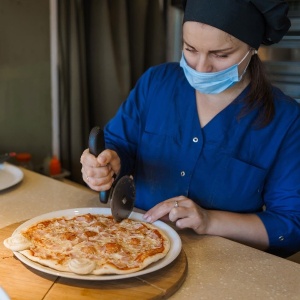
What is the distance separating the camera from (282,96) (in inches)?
58.2

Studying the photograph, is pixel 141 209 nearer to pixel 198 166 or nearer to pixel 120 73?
pixel 198 166

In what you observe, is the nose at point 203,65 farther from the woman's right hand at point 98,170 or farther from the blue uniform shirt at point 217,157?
the woman's right hand at point 98,170

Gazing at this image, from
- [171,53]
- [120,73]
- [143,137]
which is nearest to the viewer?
[143,137]

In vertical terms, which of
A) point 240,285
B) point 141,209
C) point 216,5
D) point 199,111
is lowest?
point 141,209

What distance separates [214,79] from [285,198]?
0.40 meters

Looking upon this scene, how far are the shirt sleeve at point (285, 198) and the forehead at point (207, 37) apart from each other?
0.33 m

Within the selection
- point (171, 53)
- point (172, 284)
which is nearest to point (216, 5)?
point (172, 284)

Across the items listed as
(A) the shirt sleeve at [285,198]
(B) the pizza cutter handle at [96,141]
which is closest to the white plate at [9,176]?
(B) the pizza cutter handle at [96,141]

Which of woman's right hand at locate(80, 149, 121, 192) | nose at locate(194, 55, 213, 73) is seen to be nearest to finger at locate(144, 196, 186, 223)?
woman's right hand at locate(80, 149, 121, 192)

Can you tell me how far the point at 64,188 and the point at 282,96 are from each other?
2.53 ft

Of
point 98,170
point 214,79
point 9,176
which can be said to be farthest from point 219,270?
point 9,176

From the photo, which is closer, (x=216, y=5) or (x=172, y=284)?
(x=172, y=284)

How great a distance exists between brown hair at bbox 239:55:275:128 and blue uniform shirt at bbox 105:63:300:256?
19 millimetres

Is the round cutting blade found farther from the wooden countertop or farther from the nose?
the nose
